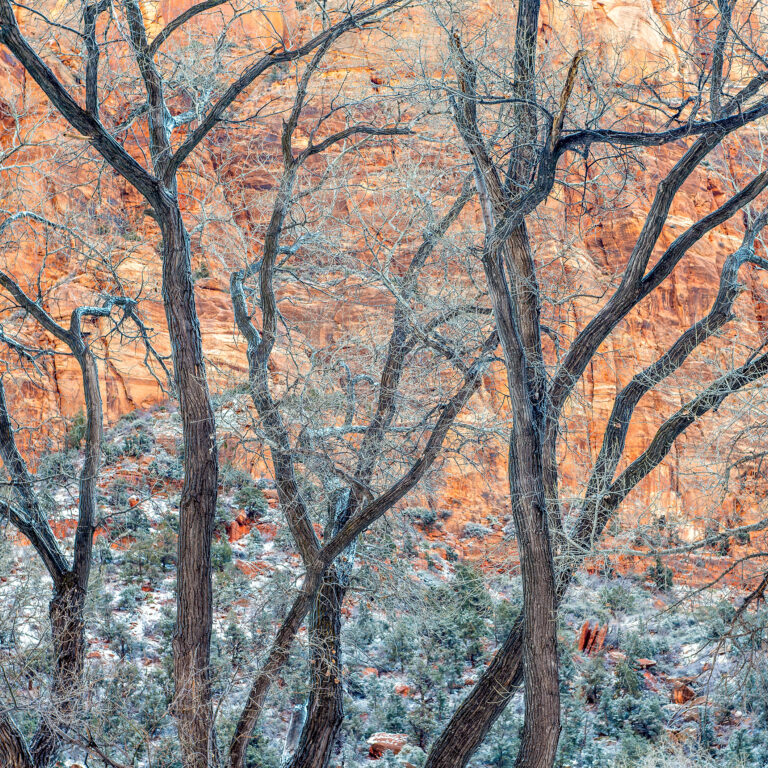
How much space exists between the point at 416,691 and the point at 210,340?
1195 cm

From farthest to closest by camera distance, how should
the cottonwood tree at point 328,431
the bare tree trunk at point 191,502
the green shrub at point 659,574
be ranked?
the green shrub at point 659,574 → the cottonwood tree at point 328,431 → the bare tree trunk at point 191,502

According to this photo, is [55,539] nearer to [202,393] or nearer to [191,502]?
[191,502]

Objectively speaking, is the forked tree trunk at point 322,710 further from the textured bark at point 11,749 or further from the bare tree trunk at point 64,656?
the textured bark at point 11,749

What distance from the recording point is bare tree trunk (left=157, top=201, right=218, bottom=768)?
5363 mm

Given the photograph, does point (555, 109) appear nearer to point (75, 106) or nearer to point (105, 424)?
point (75, 106)

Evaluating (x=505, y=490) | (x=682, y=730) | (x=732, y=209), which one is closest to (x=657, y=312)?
(x=505, y=490)

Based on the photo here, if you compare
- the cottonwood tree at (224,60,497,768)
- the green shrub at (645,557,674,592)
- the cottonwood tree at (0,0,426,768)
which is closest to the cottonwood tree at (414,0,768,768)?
the cottonwood tree at (224,60,497,768)

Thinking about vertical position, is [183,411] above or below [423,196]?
below

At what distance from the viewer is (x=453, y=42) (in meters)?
4.79

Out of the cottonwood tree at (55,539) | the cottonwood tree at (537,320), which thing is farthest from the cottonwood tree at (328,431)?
the cottonwood tree at (55,539)

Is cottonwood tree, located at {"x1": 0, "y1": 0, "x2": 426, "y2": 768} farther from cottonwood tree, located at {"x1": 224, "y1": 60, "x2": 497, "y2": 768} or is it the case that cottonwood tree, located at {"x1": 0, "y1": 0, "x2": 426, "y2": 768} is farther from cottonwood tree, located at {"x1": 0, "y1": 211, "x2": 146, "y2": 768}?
cottonwood tree, located at {"x1": 0, "y1": 211, "x2": 146, "y2": 768}

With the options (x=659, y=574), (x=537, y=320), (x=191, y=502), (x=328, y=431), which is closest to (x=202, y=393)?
(x=191, y=502)

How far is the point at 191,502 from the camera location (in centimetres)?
568

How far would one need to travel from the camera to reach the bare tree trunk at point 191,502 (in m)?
5.36
